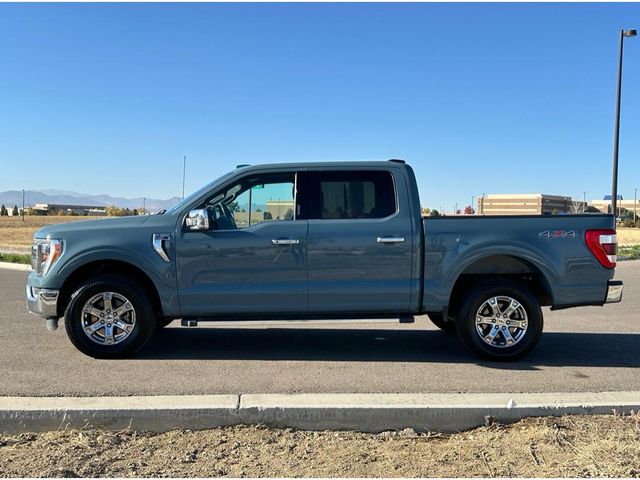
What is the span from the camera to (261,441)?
3.96 m

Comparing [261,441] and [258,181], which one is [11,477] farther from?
[258,181]

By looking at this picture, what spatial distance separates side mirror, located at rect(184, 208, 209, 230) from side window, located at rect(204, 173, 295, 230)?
0.18 meters

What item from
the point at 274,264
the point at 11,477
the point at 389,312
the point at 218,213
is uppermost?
the point at 218,213

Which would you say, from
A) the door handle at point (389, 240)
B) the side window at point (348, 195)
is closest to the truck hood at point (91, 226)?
the side window at point (348, 195)

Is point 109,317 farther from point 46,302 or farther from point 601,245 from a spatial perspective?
point 601,245

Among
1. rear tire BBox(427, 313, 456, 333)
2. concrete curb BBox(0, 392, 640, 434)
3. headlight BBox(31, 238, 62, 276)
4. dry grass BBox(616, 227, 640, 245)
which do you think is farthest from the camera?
dry grass BBox(616, 227, 640, 245)

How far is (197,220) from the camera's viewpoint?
587cm

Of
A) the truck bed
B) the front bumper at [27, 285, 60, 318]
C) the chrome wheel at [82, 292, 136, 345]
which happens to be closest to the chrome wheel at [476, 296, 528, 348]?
the truck bed

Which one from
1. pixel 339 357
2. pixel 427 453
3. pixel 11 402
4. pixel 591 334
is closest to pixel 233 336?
pixel 339 357

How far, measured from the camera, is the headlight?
19.5 ft

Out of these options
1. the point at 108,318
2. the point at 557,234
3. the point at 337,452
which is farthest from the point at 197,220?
the point at 557,234

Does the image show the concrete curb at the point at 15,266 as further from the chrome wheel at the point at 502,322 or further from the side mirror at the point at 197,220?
the chrome wheel at the point at 502,322

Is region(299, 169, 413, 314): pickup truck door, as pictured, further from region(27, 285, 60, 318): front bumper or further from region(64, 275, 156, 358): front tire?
region(27, 285, 60, 318): front bumper

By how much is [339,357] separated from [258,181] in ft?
6.70
